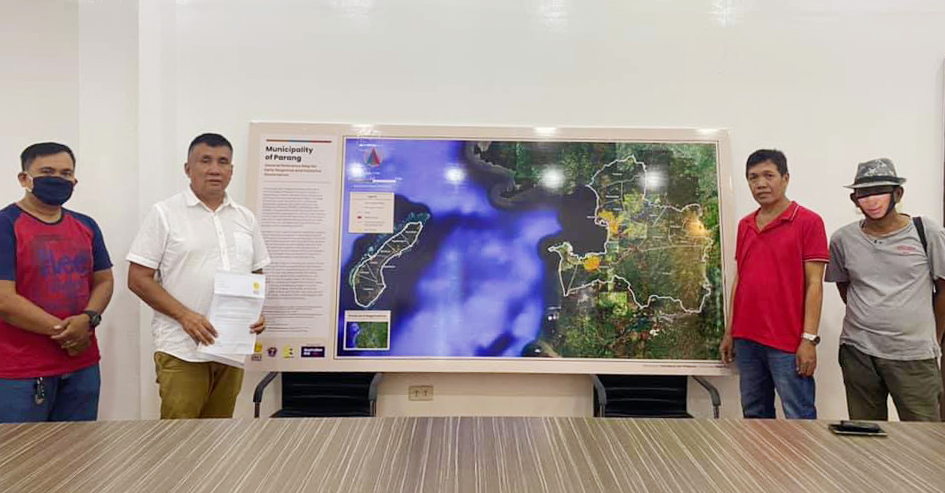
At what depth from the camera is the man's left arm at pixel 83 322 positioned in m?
2.22

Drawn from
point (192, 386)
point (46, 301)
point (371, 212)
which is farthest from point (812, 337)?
point (46, 301)

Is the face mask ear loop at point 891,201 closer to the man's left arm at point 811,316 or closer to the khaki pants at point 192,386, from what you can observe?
the man's left arm at point 811,316

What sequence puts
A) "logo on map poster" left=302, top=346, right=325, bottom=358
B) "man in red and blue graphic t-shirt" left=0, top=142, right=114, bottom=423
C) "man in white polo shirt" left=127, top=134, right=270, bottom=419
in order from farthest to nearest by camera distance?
"logo on map poster" left=302, top=346, right=325, bottom=358
"man in white polo shirt" left=127, top=134, right=270, bottom=419
"man in red and blue graphic t-shirt" left=0, top=142, right=114, bottom=423

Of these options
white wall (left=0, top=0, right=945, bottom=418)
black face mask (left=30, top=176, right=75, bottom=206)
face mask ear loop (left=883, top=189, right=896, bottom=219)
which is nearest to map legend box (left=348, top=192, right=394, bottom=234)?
white wall (left=0, top=0, right=945, bottom=418)

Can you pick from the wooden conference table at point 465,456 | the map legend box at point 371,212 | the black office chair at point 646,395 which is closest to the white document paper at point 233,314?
the map legend box at point 371,212

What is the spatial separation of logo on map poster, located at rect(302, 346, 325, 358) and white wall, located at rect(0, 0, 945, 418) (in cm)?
134

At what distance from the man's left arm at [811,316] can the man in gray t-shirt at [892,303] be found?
20 centimetres

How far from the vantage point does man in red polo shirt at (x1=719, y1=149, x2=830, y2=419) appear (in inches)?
99.4

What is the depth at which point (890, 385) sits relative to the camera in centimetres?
246

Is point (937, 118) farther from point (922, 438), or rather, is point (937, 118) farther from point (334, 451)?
point (334, 451)

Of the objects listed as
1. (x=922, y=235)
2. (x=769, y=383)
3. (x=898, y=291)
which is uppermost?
(x=922, y=235)

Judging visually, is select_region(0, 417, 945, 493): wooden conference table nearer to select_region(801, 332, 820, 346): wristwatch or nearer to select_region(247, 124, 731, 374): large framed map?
select_region(801, 332, 820, 346): wristwatch

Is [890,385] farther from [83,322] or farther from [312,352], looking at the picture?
[83,322]

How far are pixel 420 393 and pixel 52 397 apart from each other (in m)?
1.75
